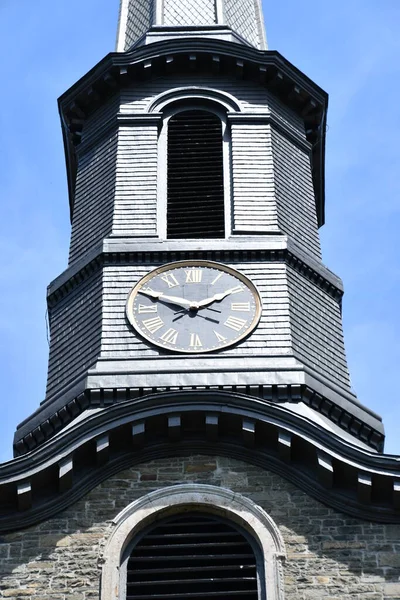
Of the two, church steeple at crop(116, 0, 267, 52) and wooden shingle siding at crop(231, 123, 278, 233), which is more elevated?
church steeple at crop(116, 0, 267, 52)

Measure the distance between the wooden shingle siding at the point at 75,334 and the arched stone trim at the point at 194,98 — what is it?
466 centimetres

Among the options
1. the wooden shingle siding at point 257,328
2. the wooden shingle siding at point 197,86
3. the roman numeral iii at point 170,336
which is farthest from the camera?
→ the wooden shingle siding at point 197,86

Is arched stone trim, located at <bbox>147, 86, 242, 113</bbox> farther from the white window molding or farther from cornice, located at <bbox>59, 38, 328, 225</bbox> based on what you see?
cornice, located at <bbox>59, 38, 328, 225</bbox>

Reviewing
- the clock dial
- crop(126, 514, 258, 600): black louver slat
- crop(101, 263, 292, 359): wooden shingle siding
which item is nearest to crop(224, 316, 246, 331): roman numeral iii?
the clock dial

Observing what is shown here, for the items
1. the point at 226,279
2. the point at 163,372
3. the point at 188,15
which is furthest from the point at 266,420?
the point at 188,15

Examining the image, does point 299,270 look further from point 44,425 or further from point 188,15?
point 188,15

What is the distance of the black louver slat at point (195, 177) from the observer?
1097 inches

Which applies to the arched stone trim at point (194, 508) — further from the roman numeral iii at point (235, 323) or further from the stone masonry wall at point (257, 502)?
the roman numeral iii at point (235, 323)

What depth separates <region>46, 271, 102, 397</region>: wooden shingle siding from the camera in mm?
25375

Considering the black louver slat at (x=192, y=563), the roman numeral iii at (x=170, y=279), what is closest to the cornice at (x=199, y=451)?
the black louver slat at (x=192, y=563)

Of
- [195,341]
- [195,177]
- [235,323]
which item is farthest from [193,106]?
[195,341]

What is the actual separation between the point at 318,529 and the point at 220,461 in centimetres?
172

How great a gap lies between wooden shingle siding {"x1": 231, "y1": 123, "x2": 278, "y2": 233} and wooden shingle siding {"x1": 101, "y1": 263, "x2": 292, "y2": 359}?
124cm

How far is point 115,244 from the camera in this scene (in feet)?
88.5
